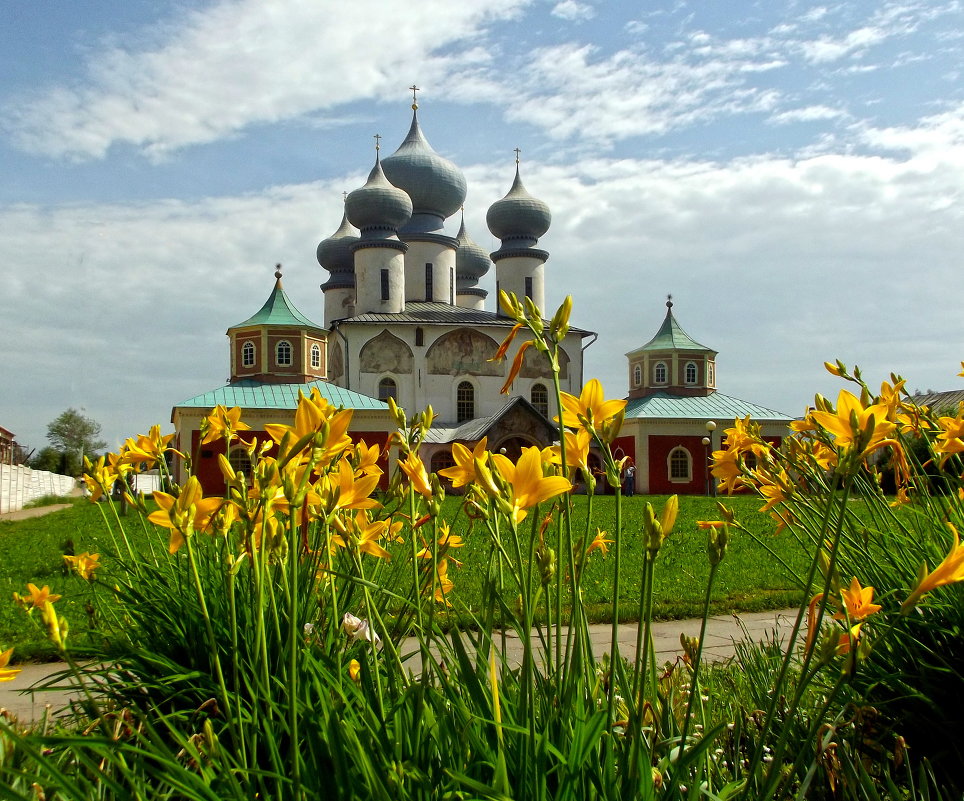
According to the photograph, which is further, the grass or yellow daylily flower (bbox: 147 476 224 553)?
the grass

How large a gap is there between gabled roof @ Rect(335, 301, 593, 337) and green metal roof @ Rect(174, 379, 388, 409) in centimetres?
392

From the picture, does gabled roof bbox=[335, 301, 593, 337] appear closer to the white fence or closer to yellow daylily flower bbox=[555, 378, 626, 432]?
the white fence

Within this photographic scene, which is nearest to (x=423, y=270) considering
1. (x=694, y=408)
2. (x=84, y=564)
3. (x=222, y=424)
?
(x=694, y=408)

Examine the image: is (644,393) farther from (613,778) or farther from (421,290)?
(613,778)

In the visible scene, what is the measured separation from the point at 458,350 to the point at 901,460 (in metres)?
31.1

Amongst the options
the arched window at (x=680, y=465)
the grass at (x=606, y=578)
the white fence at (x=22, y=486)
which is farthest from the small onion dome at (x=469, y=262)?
the grass at (x=606, y=578)

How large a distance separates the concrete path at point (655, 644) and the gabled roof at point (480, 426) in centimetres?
2346

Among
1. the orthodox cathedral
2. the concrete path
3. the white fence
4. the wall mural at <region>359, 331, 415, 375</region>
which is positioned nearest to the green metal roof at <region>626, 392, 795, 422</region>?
the orthodox cathedral

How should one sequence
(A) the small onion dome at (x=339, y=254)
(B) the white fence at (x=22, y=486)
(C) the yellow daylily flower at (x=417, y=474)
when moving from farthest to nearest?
(A) the small onion dome at (x=339, y=254) < (B) the white fence at (x=22, y=486) < (C) the yellow daylily flower at (x=417, y=474)

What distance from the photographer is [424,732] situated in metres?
1.53

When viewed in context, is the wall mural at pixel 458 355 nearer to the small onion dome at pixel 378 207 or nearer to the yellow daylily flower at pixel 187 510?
the small onion dome at pixel 378 207

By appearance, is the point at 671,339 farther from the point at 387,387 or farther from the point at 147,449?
the point at 147,449

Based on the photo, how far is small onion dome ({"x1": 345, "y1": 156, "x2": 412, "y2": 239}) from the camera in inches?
1336

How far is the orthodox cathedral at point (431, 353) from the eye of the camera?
97.8 ft
